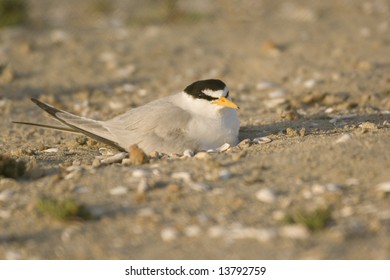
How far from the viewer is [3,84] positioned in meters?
7.70

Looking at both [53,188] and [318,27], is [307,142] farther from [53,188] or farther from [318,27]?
[318,27]

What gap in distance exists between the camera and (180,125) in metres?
5.03

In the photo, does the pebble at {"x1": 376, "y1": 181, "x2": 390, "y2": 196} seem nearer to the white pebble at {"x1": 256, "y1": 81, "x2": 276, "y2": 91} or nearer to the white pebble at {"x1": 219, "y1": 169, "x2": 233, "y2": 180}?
the white pebble at {"x1": 219, "y1": 169, "x2": 233, "y2": 180}

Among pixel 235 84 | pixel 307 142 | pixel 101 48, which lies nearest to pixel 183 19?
pixel 101 48

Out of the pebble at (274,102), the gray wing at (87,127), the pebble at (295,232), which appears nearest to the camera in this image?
the pebble at (295,232)

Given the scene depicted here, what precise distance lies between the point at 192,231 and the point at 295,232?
20.2 inches

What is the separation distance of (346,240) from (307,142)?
1.41 meters

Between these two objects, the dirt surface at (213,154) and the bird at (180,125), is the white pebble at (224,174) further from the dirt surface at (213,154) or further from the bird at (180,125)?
the bird at (180,125)

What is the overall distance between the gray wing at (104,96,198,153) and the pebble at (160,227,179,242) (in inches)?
56.6

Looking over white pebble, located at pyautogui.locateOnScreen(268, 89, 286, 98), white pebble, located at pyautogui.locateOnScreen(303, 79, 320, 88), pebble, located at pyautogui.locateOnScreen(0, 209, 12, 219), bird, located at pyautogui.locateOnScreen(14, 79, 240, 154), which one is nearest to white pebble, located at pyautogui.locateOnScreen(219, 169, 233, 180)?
bird, located at pyautogui.locateOnScreen(14, 79, 240, 154)

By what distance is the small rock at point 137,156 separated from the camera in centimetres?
460

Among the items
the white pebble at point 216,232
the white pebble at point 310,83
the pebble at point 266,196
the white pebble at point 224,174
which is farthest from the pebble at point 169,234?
the white pebble at point 310,83

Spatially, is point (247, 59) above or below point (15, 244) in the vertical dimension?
above

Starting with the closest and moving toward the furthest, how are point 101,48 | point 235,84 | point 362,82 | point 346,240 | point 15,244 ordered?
point 346,240 < point 15,244 < point 362,82 < point 235,84 < point 101,48
